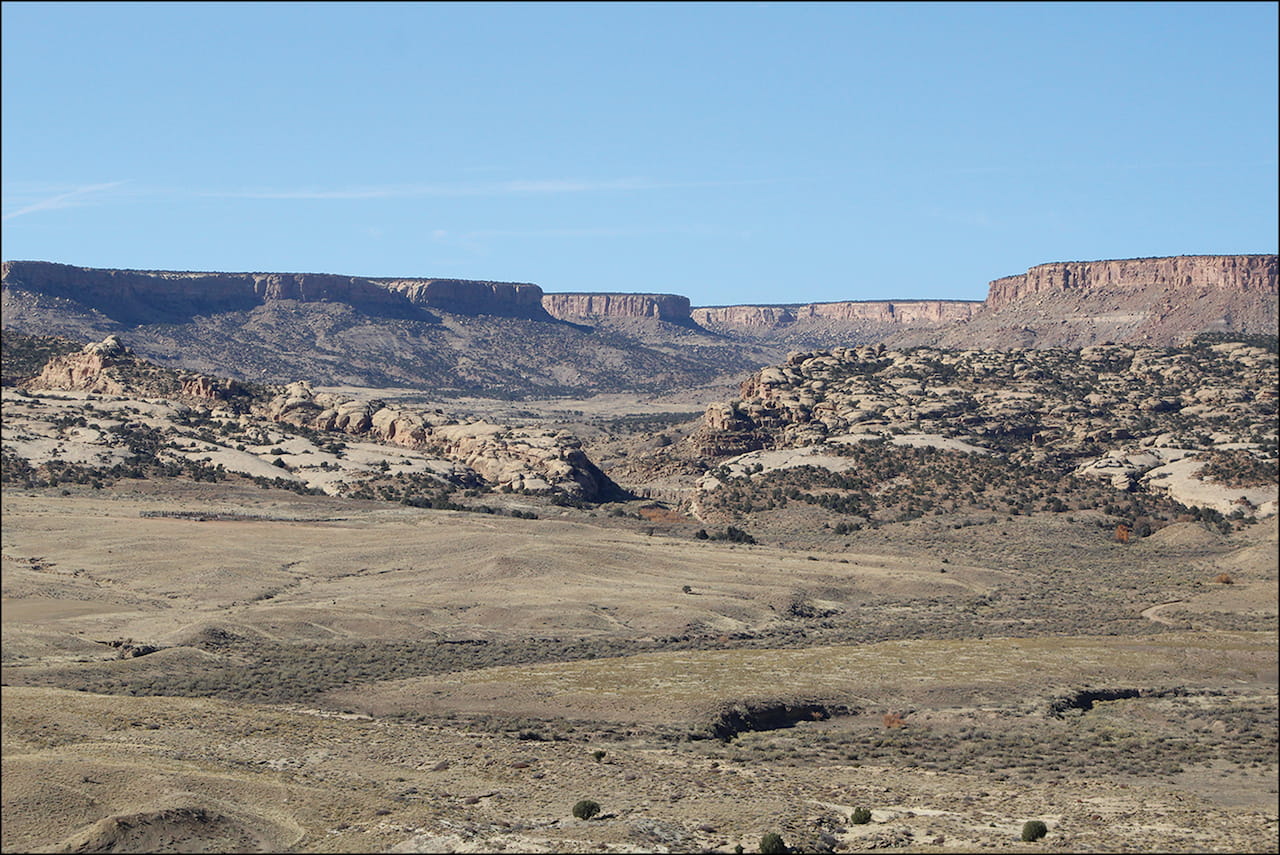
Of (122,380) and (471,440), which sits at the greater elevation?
(122,380)

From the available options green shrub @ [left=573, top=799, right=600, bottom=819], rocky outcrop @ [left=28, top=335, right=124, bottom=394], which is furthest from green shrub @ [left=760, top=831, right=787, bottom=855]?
rocky outcrop @ [left=28, top=335, right=124, bottom=394]

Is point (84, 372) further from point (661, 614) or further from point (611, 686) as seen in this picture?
point (611, 686)

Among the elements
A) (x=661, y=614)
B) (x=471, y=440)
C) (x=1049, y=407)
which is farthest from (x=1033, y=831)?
(x=1049, y=407)

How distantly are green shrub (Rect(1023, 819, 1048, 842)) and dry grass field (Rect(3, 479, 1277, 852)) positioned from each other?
289 mm

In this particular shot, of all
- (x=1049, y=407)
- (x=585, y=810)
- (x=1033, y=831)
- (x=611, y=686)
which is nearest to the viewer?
(x=1033, y=831)

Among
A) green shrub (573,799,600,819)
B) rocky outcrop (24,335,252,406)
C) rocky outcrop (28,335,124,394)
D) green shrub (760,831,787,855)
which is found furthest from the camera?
rocky outcrop (24,335,252,406)

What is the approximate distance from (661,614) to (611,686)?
46.9 feet

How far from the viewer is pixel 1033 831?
33.8 m

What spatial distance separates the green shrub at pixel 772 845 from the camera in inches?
1273

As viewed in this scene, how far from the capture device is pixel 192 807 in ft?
107

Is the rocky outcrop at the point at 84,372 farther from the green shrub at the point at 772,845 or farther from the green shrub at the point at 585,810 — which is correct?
the green shrub at the point at 772,845

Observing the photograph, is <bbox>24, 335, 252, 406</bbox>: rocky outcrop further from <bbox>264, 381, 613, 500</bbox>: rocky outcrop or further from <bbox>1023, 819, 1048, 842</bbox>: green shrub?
<bbox>1023, 819, 1048, 842</bbox>: green shrub

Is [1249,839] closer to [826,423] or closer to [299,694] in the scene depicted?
[299,694]

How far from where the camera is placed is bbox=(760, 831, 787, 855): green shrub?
32.3 m
